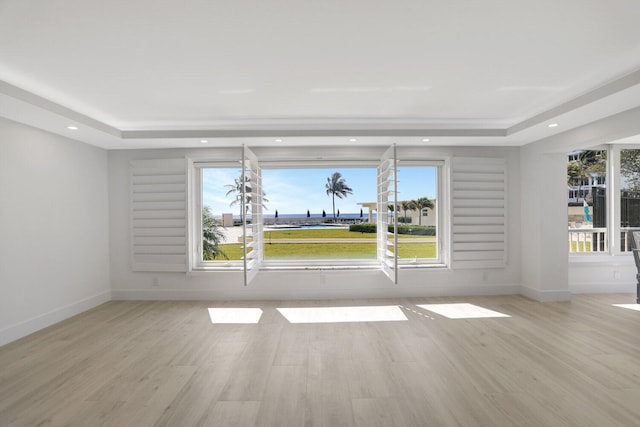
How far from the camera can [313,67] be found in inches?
97.4

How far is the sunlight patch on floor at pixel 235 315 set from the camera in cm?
370

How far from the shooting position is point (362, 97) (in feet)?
10.2

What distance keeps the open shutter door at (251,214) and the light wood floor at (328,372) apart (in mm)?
700

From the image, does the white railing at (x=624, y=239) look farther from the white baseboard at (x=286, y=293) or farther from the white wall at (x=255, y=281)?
the white baseboard at (x=286, y=293)

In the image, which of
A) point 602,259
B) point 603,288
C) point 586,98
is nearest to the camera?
point 586,98

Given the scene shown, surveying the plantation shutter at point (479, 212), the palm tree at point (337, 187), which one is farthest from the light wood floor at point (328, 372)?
the palm tree at point (337, 187)

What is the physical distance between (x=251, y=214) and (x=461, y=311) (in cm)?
283

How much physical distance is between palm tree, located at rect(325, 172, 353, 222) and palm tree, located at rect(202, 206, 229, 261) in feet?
5.78

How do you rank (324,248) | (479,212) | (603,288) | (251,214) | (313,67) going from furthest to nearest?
(324,248), (603,288), (479,212), (251,214), (313,67)

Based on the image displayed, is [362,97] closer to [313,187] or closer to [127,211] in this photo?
[313,187]

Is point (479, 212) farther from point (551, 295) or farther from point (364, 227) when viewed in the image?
point (364, 227)

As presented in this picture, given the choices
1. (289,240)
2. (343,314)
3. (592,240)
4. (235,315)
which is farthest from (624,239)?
(235,315)

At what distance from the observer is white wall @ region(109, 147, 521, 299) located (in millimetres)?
4559

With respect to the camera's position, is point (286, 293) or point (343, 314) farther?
point (286, 293)
